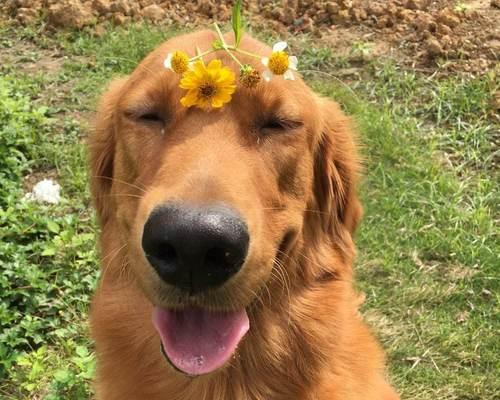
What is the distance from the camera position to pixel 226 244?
7.51 feet

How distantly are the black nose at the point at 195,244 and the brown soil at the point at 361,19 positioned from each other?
4.53 metres

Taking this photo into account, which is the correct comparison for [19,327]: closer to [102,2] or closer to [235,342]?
[235,342]

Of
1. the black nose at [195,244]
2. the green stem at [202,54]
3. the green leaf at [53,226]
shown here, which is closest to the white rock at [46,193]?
the green leaf at [53,226]

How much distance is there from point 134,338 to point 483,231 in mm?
2984

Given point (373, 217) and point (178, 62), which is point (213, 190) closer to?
point (178, 62)

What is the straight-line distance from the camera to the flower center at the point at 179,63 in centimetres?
279

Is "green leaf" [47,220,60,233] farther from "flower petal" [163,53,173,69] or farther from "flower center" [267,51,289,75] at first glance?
"flower center" [267,51,289,75]

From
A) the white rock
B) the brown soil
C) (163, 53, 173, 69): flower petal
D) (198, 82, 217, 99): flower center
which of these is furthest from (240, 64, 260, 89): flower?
the brown soil

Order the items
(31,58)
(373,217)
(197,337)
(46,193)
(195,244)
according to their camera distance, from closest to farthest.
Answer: (195,244) < (197,337) < (46,193) < (373,217) < (31,58)

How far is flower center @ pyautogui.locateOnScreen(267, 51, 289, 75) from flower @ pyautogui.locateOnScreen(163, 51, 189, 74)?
1.19 feet

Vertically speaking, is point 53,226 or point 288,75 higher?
point 288,75

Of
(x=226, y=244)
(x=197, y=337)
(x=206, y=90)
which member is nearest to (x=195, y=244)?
(x=226, y=244)

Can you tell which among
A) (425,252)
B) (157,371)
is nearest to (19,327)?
(157,371)

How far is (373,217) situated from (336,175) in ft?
6.12
